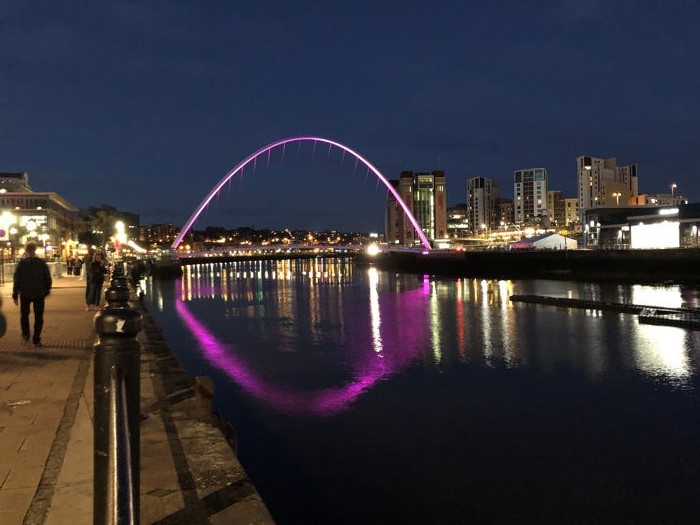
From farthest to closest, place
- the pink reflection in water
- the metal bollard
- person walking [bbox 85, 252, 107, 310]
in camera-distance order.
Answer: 1. person walking [bbox 85, 252, 107, 310]
2. the pink reflection in water
3. the metal bollard

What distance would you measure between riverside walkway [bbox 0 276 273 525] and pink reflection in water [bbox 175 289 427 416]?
12.3ft

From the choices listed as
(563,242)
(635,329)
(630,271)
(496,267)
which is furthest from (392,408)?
(563,242)

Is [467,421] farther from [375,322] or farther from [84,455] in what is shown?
[375,322]

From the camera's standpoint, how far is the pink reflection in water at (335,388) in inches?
541

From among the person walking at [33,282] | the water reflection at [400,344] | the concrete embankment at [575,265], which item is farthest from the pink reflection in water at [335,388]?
the concrete embankment at [575,265]

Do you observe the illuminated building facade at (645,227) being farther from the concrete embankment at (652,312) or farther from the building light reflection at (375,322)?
the concrete embankment at (652,312)

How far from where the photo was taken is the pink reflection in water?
13.7m

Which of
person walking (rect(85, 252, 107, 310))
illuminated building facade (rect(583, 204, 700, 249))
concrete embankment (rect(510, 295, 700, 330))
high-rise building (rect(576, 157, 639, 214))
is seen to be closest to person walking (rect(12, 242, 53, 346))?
person walking (rect(85, 252, 107, 310))

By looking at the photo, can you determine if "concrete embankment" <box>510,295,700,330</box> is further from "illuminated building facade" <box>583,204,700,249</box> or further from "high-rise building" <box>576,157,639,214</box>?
"high-rise building" <box>576,157,639,214</box>

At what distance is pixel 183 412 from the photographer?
8008mm

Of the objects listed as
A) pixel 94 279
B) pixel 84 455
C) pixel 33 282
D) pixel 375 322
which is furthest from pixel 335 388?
pixel 375 322

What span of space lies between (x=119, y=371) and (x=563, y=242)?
10800 centimetres

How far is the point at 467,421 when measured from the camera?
477 inches

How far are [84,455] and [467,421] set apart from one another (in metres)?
7.97
